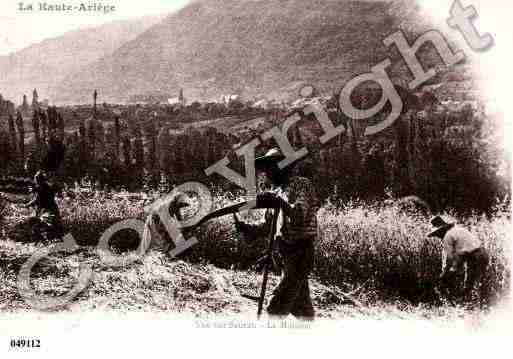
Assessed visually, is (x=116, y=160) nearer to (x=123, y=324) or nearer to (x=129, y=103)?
(x=129, y=103)

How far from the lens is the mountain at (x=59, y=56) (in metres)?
5.76

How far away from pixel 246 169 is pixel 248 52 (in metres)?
1.48

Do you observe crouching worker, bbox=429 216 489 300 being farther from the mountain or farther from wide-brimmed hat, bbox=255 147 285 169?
the mountain

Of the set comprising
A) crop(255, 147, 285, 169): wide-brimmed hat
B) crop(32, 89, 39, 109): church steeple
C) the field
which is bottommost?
the field

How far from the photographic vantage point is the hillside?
5.85 m

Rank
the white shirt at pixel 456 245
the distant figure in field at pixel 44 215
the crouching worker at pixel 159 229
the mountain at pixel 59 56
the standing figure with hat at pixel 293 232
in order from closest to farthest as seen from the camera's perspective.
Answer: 1. the standing figure with hat at pixel 293 232
2. the white shirt at pixel 456 245
3. the crouching worker at pixel 159 229
4. the distant figure in field at pixel 44 215
5. the mountain at pixel 59 56

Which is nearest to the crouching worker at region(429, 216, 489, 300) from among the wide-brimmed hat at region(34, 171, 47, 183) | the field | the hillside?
the field

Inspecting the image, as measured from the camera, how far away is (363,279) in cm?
525

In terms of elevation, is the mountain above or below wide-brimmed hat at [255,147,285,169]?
above

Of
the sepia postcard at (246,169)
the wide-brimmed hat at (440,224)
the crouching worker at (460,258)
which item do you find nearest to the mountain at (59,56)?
the sepia postcard at (246,169)

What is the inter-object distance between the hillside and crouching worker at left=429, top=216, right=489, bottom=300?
196 centimetres

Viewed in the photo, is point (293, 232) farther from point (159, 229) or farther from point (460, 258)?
point (460, 258)

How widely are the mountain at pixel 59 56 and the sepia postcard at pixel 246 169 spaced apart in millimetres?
22

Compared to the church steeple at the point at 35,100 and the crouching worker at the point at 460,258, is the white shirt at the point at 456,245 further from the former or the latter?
the church steeple at the point at 35,100
